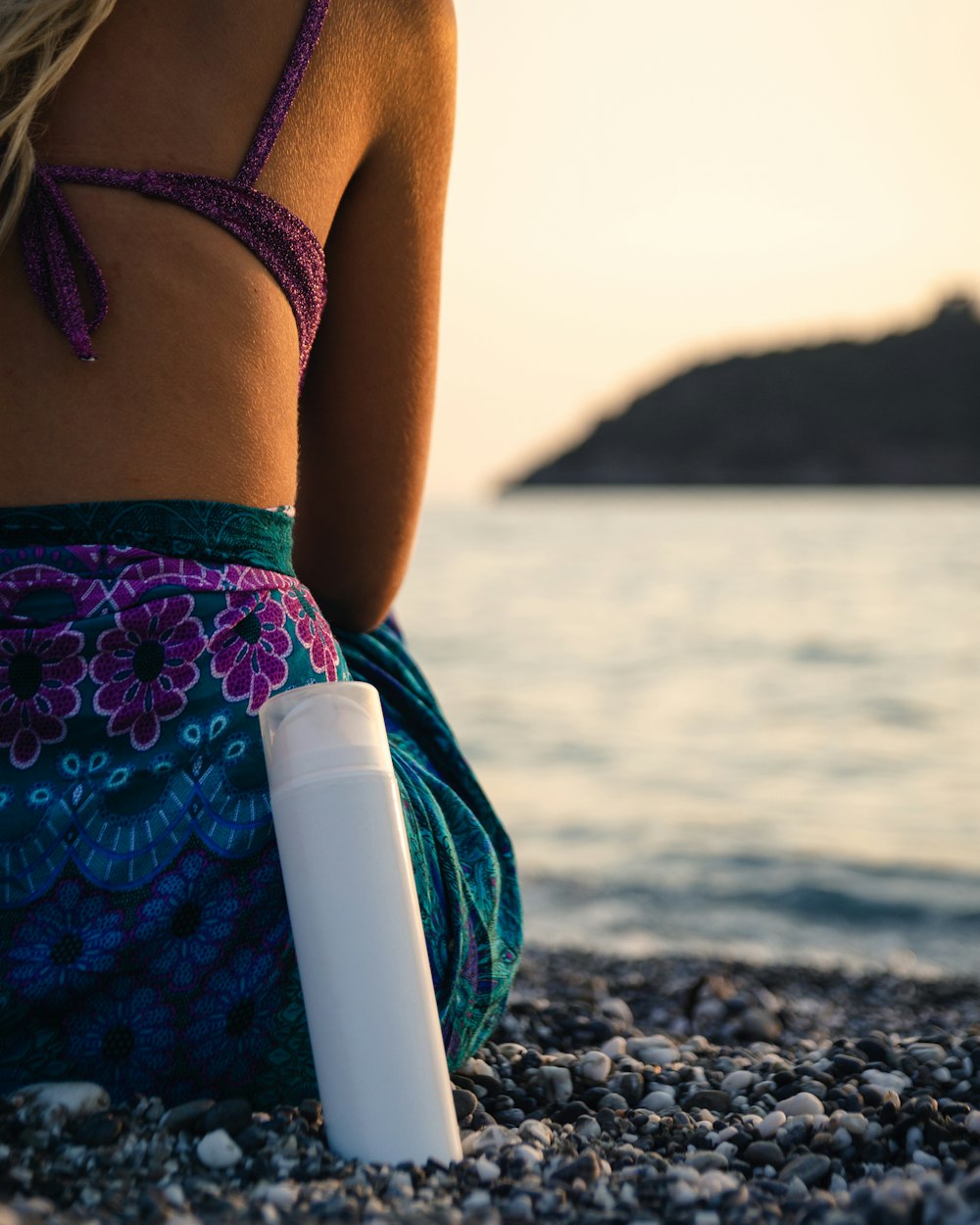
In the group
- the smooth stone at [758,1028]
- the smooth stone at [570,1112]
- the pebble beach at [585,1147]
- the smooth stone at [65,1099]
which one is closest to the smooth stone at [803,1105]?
the pebble beach at [585,1147]

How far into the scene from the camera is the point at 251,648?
143 centimetres

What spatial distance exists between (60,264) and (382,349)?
0.58 metres

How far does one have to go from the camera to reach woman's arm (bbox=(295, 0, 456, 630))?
1.68 m

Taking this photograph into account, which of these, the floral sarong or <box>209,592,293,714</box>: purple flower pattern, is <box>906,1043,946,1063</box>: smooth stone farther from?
<box>209,592,293,714</box>: purple flower pattern

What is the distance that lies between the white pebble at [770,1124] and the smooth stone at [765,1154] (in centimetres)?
6

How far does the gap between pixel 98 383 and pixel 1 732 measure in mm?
381

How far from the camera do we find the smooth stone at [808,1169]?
1.38 metres

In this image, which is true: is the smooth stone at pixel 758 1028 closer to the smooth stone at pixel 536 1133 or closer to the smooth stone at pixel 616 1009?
the smooth stone at pixel 616 1009

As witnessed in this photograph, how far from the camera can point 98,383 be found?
138 centimetres

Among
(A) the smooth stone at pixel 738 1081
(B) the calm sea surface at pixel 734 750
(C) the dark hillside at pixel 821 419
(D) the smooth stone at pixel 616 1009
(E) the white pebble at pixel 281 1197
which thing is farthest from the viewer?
(C) the dark hillside at pixel 821 419

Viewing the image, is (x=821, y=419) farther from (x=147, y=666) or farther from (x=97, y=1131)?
(x=97, y=1131)

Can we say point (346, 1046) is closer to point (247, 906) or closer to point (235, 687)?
point (247, 906)

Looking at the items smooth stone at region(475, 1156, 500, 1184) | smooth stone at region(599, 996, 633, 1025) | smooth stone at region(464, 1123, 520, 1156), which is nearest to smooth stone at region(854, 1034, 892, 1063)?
smooth stone at region(599, 996, 633, 1025)

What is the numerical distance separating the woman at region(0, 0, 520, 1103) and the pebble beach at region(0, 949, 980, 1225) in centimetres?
10
